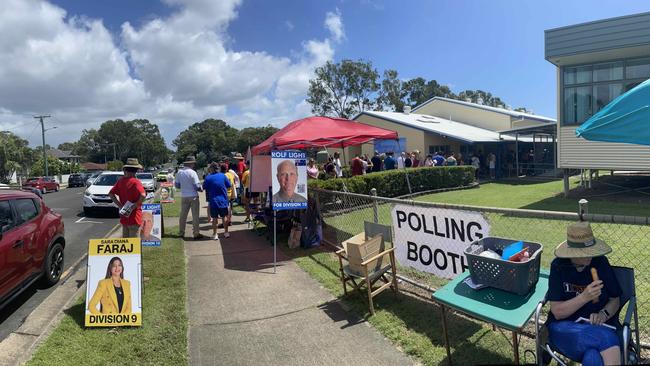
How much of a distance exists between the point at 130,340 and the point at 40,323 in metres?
1.26

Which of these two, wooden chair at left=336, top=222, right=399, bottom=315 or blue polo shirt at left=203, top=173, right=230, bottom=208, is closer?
wooden chair at left=336, top=222, right=399, bottom=315

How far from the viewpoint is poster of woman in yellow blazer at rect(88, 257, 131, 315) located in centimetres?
452

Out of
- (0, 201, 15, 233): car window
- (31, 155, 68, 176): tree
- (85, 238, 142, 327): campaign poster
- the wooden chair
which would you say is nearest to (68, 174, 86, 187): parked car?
(31, 155, 68, 176): tree

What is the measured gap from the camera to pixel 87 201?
559 inches

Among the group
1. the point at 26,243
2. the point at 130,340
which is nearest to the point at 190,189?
the point at 26,243

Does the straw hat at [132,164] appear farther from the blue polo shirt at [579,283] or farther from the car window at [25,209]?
the blue polo shirt at [579,283]

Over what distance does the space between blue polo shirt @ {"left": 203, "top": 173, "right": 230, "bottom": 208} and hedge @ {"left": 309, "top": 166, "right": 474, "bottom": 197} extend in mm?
3317

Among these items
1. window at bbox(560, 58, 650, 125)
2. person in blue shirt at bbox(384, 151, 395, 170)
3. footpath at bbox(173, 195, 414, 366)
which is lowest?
footpath at bbox(173, 195, 414, 366)

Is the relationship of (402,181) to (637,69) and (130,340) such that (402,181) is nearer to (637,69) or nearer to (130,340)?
(637,69)

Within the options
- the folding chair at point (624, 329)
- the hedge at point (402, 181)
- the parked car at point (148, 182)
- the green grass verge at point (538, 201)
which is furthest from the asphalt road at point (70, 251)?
the green grass verge at point (538, 201)

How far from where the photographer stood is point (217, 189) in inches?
354

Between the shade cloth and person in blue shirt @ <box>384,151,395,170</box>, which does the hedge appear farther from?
the shade cloth

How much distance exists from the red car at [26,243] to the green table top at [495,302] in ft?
16.0

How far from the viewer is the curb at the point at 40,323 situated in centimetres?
385
